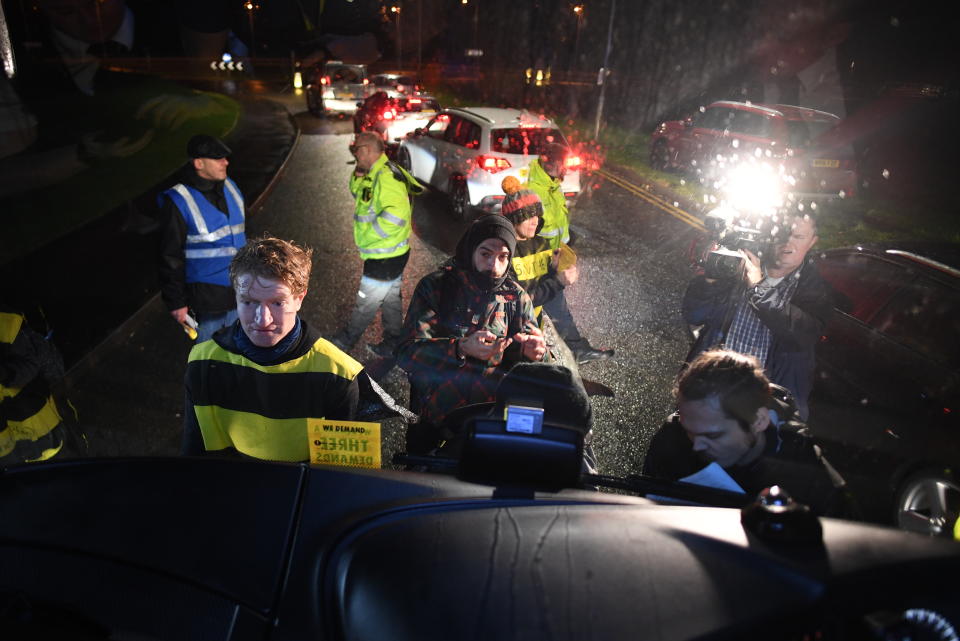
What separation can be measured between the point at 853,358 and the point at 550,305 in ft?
7.80

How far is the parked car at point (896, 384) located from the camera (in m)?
3.46

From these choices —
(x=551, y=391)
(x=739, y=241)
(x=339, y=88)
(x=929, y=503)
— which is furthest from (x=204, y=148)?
(x=339, y=88)

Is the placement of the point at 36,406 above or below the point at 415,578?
below

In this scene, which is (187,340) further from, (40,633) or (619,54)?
(619,54)

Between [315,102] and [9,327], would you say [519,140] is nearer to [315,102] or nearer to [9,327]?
[9,327]

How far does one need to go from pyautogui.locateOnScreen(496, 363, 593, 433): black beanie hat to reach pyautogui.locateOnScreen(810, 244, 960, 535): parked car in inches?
93.6

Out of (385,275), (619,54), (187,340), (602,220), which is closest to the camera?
(385,275)

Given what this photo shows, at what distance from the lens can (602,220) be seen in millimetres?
11039

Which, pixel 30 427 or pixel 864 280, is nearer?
pixel 30 427

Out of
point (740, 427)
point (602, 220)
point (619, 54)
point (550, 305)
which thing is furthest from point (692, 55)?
point (740, 427)

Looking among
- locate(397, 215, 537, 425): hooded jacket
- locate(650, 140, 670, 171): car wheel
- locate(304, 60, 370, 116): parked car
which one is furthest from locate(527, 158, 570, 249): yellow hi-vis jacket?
locate(304, 60, 370, 116): parked car

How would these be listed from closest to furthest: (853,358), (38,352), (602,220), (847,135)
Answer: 1. (38,352)
2. (853,358)
3. (602,220)
4. (847,135)

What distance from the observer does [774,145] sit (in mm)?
12078

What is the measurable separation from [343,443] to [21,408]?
1979 millimetres
